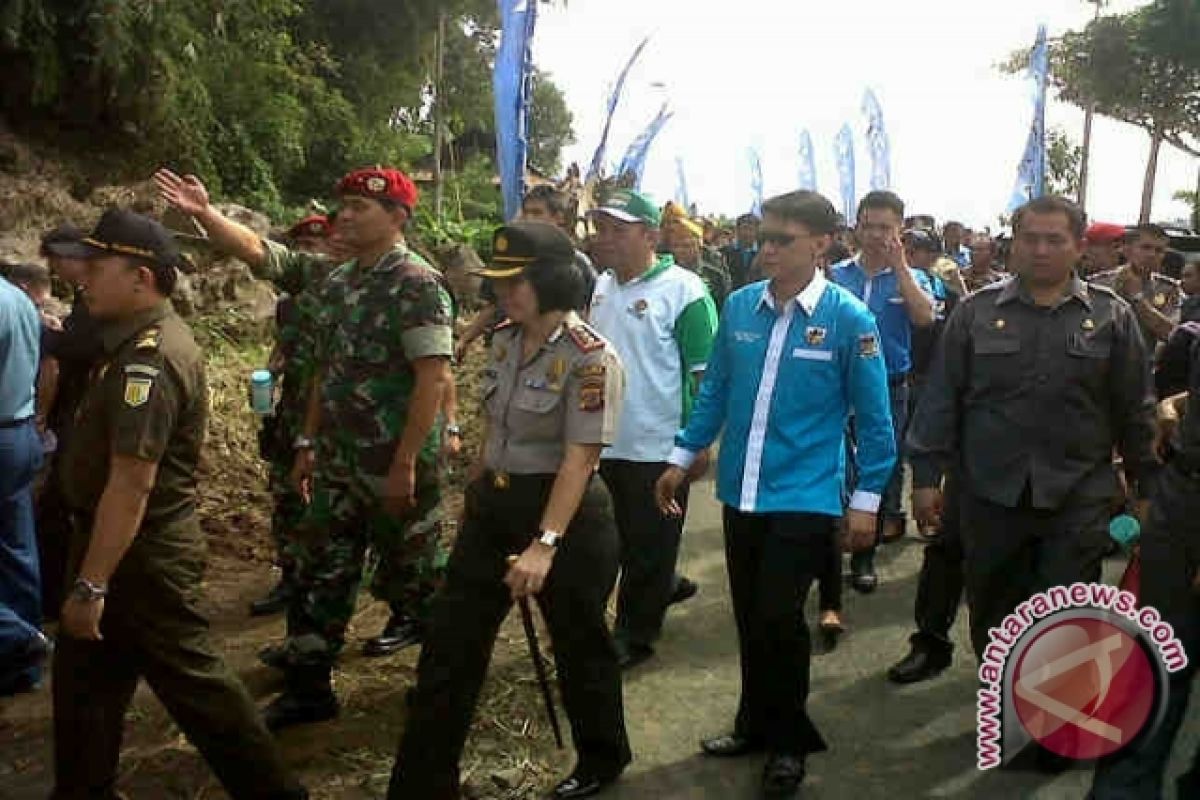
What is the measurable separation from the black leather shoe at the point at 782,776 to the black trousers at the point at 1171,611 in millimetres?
955

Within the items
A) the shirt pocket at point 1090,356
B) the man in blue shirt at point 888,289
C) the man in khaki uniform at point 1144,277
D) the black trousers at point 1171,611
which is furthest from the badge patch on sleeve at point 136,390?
the man in khaki uniform at point 1144,277

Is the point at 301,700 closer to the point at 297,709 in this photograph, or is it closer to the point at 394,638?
the point at 297,709

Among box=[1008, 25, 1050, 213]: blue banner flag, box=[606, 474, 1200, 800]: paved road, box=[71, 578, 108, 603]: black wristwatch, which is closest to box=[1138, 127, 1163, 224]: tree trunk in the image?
box=[1008, 25, 1050, 213]: blue banner flag

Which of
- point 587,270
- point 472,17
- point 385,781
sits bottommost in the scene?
point 385,781

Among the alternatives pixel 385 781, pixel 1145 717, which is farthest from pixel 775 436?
pixel 385 781

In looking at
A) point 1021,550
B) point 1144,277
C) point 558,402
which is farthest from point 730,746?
point 1144,277

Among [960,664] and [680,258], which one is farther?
[680,258]

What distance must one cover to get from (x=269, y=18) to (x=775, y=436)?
1276cm

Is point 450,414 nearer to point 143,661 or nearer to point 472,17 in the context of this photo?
point 143,661

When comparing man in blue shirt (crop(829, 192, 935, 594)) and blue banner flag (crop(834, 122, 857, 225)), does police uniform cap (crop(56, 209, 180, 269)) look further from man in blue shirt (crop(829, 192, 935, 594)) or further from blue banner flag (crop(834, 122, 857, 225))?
blue banner flag (crop(834, 122, 857, 225))

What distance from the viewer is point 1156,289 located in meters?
6.71

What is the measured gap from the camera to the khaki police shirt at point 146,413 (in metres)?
2.96

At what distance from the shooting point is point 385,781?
3.78m

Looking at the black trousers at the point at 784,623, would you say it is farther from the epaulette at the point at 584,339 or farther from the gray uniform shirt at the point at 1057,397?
the epaulette at the point at 584,339
